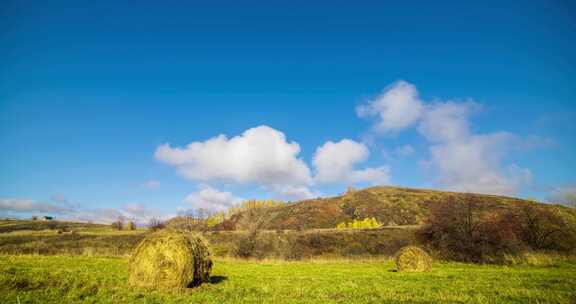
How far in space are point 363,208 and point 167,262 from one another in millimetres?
95185

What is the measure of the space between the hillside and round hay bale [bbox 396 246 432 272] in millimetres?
65082

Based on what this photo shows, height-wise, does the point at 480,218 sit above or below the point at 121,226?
above

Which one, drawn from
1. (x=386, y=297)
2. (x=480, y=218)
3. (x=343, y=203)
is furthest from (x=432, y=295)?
(x=343, y=203)

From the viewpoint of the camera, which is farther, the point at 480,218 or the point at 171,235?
the point at 480,218

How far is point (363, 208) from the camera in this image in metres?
101

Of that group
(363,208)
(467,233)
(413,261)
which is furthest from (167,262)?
(363,208)

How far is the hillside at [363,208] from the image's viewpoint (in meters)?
90.0

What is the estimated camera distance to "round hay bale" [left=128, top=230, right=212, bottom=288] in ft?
36.7

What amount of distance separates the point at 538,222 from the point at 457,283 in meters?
24.5

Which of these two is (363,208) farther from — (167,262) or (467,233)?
(167,262)

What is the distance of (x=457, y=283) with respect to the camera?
13156mm

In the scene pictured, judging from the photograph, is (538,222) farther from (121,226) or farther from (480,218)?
(121,226)

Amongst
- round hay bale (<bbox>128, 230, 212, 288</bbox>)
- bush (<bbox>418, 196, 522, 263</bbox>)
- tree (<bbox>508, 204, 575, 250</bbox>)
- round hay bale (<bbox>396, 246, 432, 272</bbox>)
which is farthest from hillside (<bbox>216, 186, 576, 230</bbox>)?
round hay bale (<bbox>128, 230, 212, 288</bbox>)

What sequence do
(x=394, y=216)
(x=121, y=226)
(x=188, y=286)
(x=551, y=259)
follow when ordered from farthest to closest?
(x=394, y=216)
(x=121, y=226)
(x=551, y=259)
(x=188, y=286)
